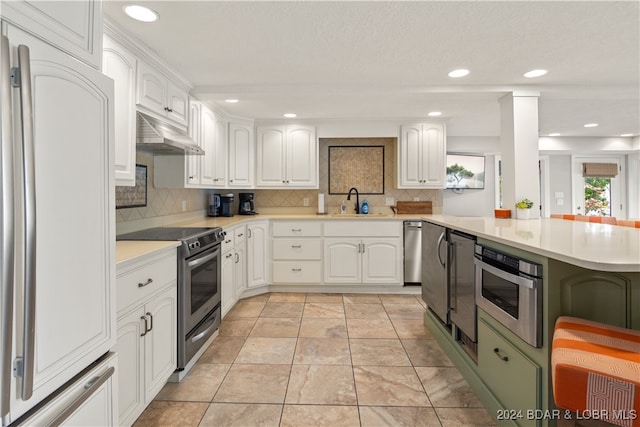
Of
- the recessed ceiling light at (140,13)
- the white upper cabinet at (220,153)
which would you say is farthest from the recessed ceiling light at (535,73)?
the white upper cabinet at (220,153)

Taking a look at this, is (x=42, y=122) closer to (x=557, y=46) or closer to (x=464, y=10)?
(x=464, y=10)

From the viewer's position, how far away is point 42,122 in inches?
34.1

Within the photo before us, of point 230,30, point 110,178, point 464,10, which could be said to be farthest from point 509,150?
point 110,178

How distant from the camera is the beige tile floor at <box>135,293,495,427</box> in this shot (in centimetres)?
175

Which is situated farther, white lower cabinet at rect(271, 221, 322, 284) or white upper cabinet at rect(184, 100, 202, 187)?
white lower cabinet at rect(271, 221, 322, 284)

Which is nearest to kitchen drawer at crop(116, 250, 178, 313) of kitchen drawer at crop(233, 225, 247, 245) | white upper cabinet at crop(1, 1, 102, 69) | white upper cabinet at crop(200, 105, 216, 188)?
white upper cabinet at crop(1, 1, 102, 69)

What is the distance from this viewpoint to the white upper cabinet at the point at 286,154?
14.1ft

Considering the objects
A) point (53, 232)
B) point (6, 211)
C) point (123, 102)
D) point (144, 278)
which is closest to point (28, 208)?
point (6, 211)

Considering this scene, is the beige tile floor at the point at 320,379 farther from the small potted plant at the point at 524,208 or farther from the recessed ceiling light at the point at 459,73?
the recessed ceiling light at the point at 459,73

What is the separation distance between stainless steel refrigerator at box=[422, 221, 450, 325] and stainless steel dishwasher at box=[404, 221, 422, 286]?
3.16 feet

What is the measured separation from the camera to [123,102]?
196 cm

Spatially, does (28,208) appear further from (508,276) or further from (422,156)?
(422,156)

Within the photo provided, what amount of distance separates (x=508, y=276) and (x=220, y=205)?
337 cm

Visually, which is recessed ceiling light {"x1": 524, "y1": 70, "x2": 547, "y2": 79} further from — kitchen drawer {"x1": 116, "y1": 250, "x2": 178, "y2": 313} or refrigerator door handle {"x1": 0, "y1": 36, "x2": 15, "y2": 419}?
refrigerator door handle {"x1": 0, "y1": 36, "x2": 15, "y2": 419}
